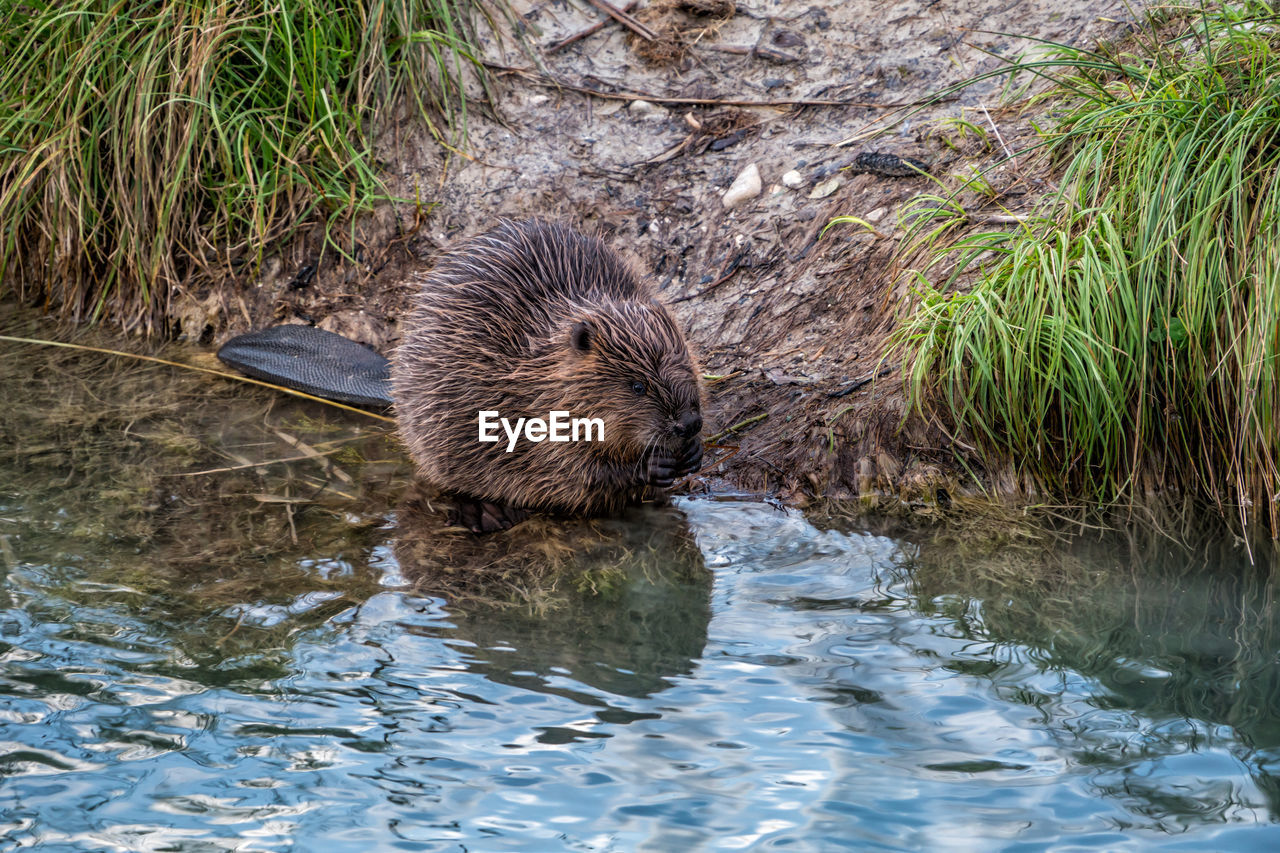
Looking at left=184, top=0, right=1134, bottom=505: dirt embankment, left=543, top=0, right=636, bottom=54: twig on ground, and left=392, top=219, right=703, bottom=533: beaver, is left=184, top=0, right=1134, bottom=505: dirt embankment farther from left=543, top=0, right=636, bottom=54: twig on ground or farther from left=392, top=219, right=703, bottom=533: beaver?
left=392, top=219, right=703, bottom=533: beaver

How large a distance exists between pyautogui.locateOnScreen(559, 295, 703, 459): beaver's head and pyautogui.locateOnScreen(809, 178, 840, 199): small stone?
1304 millimetres

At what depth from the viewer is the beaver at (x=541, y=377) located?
3.44 m

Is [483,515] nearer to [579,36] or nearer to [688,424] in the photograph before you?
[688,424]

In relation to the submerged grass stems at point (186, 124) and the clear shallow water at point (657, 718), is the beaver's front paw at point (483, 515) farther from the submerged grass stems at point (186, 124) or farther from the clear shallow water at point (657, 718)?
the submerged grass stems at point (186, 124)

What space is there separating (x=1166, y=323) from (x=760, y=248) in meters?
1.71

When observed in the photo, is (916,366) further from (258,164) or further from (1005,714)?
(258,164)

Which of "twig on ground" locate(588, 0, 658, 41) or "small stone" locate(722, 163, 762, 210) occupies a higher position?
"twig on ground" locate(588, 0, 658, 41)

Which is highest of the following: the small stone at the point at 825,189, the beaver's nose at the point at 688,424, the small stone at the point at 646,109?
the small stone at the point at 646,109

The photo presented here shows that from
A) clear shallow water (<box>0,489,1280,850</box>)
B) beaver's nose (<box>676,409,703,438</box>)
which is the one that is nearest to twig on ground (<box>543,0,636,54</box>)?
beaver's nose (<box>676,409,703,438</box>)

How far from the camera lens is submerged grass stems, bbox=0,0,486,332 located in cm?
467

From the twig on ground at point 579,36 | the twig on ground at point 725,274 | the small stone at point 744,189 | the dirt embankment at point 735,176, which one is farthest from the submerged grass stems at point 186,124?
the twig on ground at point 725,274

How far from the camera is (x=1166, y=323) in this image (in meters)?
3.20

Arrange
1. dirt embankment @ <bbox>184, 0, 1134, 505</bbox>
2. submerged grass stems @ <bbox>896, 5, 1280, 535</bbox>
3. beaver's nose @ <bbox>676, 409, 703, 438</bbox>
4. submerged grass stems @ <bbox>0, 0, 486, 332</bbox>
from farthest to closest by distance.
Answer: submerged grass stems @ <bbox>0, 0, 486, 332</bbox>
dirt embankment @ <bbox>184, 0, 1134, 505</bbox>
beaver's nose @ <bbox>676, 409, 703, 438</bbox>
submerged grass stems @ <bbox>896, 5, 1280, 535</bbox>

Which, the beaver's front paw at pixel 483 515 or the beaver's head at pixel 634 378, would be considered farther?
the beaver's front paw at pixel 483 515
